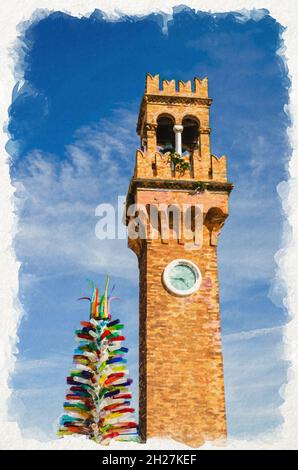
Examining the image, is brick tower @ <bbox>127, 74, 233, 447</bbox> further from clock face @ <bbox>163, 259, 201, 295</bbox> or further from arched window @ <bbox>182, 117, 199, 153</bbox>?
arched window @ <bbox>182, 117, 199, 153</bbox>

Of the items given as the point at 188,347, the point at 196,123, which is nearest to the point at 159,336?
the point at 188,347

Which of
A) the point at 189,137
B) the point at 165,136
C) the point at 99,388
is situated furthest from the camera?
the point at 189,137

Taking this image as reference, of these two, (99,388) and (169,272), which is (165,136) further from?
(99,388)

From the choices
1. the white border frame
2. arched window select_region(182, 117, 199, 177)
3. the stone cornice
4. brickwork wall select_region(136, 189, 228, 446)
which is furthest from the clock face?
arched window select_region(182, 117, 199, 177)

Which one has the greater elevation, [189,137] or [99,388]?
[189,137]

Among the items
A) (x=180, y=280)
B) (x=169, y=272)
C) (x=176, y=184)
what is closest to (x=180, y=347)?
(x=180, y=280)

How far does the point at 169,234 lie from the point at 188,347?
4095 mm

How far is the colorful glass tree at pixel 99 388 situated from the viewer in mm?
20578

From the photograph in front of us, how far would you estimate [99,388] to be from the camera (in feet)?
68.8

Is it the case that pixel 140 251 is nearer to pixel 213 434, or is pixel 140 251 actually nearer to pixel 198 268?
pixel 198 268

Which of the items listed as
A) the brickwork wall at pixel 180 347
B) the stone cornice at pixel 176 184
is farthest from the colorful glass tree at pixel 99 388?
the stone cornice at pixel 176 184

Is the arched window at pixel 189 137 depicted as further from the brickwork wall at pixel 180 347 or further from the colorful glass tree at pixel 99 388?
the colorful glass tree at pixel 99 388

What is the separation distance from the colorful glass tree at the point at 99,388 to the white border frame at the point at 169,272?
2.15 m

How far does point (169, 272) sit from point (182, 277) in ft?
1.60
